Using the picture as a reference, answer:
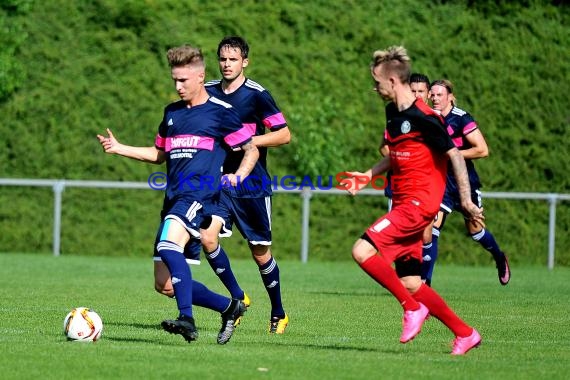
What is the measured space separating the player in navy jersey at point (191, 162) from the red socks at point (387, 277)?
1.11 metres

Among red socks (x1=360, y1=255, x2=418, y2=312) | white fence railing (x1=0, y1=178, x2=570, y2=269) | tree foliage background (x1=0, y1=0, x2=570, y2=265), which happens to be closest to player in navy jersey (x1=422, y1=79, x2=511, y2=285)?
red socks (x1=360, y1=255, x2=418, y2=312)

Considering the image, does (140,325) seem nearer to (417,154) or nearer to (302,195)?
(417,154)

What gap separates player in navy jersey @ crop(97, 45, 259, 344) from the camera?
27.0 feet

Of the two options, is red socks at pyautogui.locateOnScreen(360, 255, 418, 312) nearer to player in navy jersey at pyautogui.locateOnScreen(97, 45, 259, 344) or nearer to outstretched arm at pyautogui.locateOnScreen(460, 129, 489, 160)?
player in navy jersey at pyautogui.locateOnScreen(97, 45, 259, 344)

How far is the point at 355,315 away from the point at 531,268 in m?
10.2

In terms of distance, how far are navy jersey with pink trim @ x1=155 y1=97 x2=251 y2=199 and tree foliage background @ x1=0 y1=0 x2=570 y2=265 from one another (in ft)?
39.5

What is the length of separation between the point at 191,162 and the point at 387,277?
160 cm

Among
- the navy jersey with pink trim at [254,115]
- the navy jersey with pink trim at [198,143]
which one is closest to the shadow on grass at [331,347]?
the navy jersey with pink trim at [198,143]

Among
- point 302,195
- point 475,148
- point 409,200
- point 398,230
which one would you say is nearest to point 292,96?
point 302,195

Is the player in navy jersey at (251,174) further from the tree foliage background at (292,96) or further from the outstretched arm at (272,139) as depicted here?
the tree foliage background at (292,96)

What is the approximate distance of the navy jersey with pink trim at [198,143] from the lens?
8.39 meters

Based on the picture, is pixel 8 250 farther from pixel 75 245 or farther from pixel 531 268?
pixel 531 268

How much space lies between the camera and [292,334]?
9.44 meters

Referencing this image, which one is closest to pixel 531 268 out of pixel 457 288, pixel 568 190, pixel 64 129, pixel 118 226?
pixel 568 190
